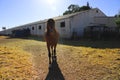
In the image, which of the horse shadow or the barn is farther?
the barn

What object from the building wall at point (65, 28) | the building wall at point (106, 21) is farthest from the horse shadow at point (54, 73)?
the building wall at point (106, 21)

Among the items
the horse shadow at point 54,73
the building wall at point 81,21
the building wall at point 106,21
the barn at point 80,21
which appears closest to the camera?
the horse shadow at point 54,73

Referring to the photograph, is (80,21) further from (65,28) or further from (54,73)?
(54,73)

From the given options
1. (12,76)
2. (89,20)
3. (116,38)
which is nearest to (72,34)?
(89,20)

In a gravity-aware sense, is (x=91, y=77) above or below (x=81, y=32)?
below

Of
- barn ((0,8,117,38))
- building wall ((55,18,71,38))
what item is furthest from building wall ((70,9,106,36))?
building wall ((55,18,71,38))

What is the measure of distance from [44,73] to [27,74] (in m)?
0.68

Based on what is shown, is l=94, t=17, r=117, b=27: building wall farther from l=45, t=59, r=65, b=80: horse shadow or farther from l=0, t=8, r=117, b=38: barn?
l=45, t=59, r=65, b=80: horse shadow

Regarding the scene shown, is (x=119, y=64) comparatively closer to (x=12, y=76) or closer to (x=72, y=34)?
(x=12, y=76)

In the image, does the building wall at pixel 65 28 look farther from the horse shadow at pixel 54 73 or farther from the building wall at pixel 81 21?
the horse shadow at pixel 54 73

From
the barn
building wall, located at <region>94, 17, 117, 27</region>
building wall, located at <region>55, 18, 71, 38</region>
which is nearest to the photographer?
the barn

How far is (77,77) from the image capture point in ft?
23.7

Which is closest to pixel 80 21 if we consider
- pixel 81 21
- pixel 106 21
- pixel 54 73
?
pixel 81 21

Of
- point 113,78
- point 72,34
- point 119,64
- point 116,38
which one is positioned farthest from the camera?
point 72,34
